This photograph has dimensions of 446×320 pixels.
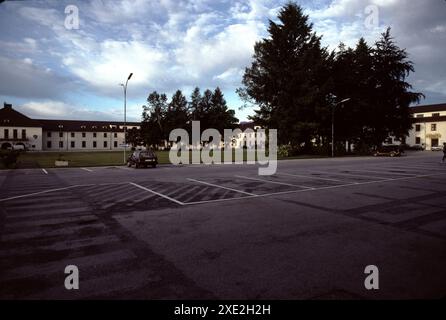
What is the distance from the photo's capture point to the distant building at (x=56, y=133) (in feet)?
285

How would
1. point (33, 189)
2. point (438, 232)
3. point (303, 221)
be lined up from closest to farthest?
point (438, 232)
point (303, 221)
point (33, 189)

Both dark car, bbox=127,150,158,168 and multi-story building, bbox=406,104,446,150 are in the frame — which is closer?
dark car, bbox=127,150,158,168

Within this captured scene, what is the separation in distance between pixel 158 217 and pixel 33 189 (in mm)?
8974

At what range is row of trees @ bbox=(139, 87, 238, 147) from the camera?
8956 centimetres

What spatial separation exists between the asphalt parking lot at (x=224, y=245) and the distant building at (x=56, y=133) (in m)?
82.6

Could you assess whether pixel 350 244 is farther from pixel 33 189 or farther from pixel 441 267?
pixel 33 189

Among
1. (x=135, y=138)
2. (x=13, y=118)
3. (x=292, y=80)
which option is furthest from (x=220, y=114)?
(x=13, y=118)

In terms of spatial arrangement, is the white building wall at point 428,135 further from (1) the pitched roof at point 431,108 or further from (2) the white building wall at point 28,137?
(2) the white building wall at point 28,137

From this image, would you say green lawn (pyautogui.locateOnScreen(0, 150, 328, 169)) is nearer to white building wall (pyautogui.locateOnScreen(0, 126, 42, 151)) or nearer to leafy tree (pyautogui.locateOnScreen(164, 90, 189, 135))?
leafy tree (pyautogui.locateOnScreen(164, 90, 189, 135))

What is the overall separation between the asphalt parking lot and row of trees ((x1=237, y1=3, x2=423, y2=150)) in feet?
113

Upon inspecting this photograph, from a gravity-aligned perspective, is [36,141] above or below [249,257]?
above

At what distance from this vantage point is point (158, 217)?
8875 mm

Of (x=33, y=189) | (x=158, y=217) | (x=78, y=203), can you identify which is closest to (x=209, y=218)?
(x=158, y=217)

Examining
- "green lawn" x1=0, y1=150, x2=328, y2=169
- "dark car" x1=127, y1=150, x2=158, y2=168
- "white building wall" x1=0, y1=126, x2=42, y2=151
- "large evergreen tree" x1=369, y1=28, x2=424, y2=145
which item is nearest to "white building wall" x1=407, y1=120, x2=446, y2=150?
"large evergreen tree" x1=369, y1=28, x2=424, y2=145
